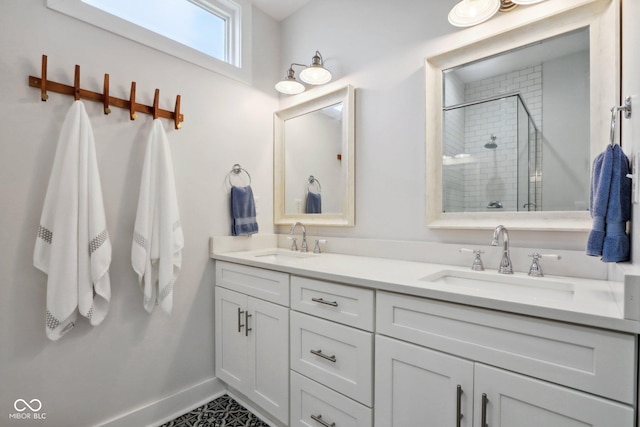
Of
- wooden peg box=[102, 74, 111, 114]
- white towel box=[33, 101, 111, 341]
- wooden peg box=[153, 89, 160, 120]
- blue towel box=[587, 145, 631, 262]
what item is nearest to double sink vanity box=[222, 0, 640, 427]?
blue towel box=[587, 145, 631, 262]

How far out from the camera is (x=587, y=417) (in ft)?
2.47

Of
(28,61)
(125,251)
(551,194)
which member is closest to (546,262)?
(551,194)

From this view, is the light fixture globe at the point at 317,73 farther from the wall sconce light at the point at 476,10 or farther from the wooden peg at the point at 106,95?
the wooden peg at the point at 106,95

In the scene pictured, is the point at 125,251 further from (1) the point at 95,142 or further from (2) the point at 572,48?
→ (2) the point at 572,48

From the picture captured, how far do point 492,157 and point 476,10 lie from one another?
2.17 ft

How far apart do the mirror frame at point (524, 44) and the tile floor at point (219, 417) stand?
1476 millimetres

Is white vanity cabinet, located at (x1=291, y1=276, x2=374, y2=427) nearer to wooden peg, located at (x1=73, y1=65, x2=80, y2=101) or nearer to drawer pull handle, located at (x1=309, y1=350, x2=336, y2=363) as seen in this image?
drawer pull handle, located at (x1=309, y1=350, x2=336, y2=363)

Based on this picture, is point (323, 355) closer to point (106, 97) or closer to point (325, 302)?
point (325, 302)

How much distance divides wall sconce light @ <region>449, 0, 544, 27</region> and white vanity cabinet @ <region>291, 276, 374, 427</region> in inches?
51.3

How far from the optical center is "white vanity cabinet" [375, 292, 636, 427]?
2.42 ft

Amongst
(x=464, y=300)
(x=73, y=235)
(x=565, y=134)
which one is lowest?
(x=464, y=300)

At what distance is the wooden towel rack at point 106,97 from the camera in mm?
1344

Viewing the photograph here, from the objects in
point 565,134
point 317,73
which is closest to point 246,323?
point 317,73

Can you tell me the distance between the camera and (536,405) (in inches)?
32.2
